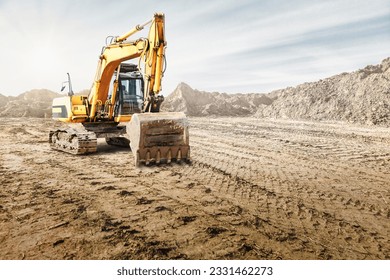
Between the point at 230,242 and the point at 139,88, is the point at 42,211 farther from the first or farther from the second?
the point at 139,88

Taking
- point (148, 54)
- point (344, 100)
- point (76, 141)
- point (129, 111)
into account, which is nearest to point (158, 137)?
point (148, 54)

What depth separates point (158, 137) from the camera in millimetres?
6871

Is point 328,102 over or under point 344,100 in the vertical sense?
under

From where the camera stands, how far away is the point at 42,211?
428cm

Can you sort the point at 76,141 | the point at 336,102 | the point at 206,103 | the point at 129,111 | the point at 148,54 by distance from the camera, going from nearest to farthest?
the point at 148,54 < the point at 76,141 < the point at 129,111 < the point at 336,102 < the point at 206,103

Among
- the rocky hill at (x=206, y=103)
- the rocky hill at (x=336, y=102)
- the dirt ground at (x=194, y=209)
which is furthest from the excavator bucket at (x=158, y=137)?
the rocky hill at (x=206, y=103)

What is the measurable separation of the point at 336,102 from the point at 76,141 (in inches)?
1139

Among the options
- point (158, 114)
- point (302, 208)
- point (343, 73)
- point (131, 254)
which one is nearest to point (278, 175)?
point (302, 208)

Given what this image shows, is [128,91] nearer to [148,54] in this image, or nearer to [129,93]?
[129,93]

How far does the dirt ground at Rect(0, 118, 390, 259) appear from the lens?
329cm

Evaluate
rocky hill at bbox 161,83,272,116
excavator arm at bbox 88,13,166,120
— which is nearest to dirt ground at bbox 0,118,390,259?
excavator arm at bbox 88,13,166,120

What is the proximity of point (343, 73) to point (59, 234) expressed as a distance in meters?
42.8

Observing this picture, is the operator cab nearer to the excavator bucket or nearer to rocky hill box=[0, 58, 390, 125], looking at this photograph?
the excavator bucket

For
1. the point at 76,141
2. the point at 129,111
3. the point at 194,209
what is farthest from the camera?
the point at 129,111
